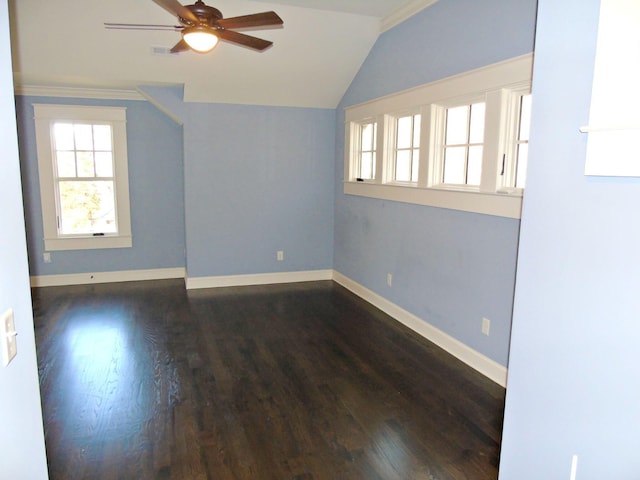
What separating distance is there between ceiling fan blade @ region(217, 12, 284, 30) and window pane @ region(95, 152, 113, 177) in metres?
3.51

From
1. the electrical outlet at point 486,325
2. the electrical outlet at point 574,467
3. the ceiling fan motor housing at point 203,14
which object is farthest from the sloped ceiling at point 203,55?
the electrical outlet at point 574,467

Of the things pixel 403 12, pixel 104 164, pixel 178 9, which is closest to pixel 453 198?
pixel 403 12

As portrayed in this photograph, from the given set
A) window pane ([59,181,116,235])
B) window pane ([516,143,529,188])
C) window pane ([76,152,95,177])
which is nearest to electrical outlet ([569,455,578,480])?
window pane ([516,143,529,188])

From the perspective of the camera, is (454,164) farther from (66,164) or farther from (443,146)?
(66,164)

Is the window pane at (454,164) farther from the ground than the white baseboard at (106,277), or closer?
farther from the ground

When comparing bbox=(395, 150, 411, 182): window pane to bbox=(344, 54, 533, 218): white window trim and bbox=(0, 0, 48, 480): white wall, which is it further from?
bbox=(0, 0, 48, 480): white wall

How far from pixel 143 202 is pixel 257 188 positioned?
5.19ft

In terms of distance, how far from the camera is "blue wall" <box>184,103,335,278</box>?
5.37 m

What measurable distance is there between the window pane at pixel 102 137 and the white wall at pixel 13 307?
5032mm

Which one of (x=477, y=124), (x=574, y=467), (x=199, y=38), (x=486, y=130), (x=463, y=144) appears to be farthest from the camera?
(x=463, y=144)

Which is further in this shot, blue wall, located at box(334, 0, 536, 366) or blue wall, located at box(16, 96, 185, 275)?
blue wall, located at box(16, 96, 185, 275)

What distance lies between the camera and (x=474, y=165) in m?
3.53

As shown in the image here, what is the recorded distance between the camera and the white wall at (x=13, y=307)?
1037 millimetres

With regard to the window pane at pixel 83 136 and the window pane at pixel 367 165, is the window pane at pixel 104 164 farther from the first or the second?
the window pane at pixel 367 165
